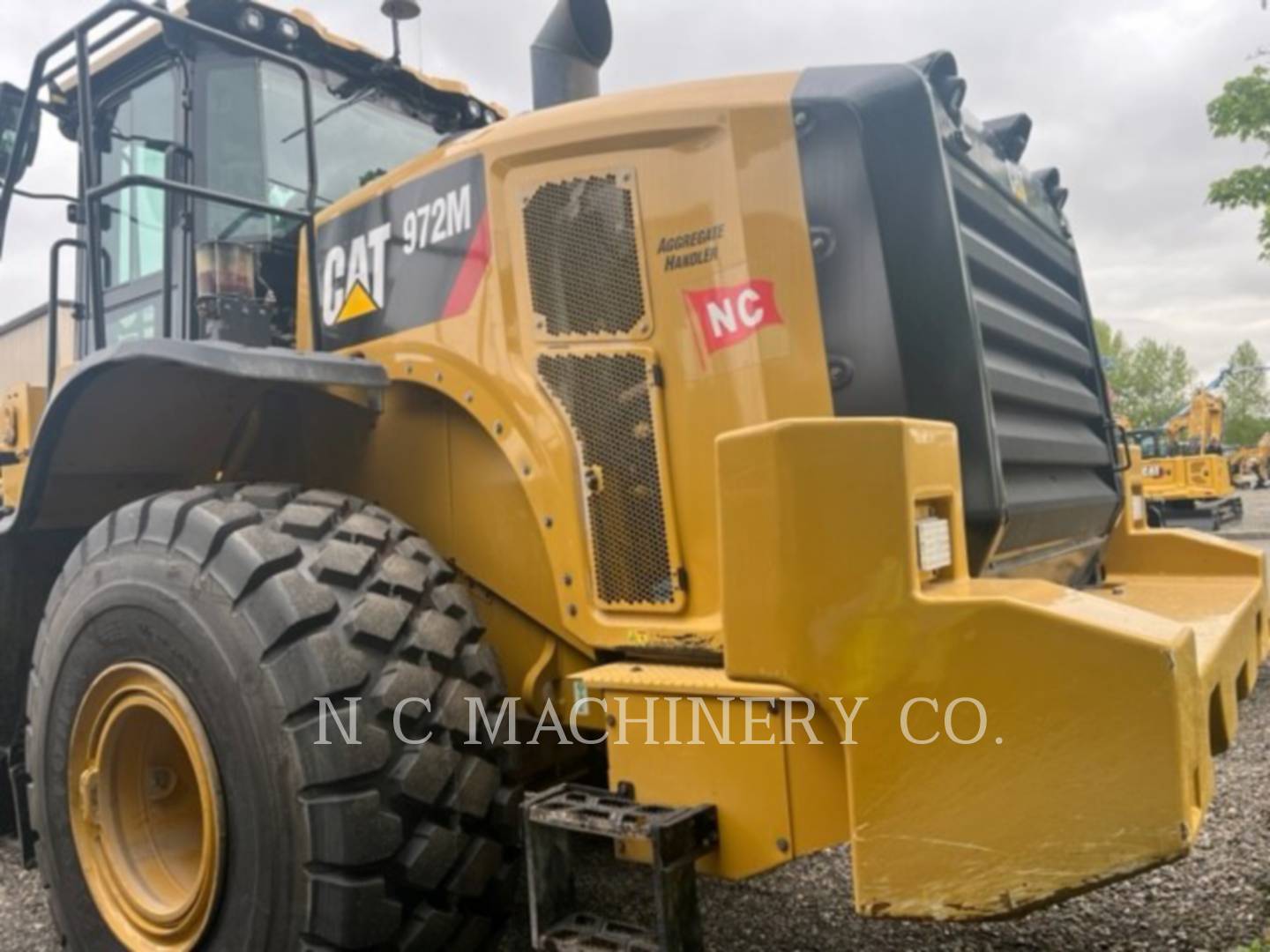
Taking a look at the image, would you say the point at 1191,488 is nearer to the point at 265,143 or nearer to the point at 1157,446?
the point at 1157,446

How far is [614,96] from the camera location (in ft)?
8.87

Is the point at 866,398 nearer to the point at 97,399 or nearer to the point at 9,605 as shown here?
the point at 97,399

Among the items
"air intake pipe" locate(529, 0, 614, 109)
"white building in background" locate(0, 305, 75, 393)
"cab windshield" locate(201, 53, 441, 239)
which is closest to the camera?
"air intake pipe" locate(529, 0, 614, 109)

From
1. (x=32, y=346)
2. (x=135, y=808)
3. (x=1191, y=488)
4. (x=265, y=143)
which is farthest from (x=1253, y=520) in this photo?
(x=135, y=808)

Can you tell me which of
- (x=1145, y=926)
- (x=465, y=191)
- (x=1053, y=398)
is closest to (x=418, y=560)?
(x=465, y=191)

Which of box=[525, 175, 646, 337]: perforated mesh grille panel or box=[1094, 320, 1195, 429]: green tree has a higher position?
box=[1094, 320, 1195, 429]: green tree

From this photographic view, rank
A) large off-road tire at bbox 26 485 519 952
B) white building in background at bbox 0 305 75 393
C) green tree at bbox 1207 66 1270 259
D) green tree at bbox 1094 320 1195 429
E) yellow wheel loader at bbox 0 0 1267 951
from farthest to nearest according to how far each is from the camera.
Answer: green tree at bbox 1094 320 1195 429 < green tree at bbox 1207 66 1270 259 < white building in background at bbox 0 305 75 393 < large off-road tire at bbox 26 485 519 952 < yellow wheel loader at bbox 0 0 1267 951

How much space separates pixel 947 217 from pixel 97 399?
2.43 metres

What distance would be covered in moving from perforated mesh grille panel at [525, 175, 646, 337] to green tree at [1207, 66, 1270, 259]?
15.0 m

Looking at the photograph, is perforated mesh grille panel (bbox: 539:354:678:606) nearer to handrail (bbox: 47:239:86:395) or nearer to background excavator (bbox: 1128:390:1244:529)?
handrail (bbox: 47:239:86:395)

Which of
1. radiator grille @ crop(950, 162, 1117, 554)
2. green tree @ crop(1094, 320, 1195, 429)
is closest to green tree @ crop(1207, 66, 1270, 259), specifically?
radiator grille @ crop(950, 162, 1117, 554)

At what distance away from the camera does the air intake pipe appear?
10.7 feet

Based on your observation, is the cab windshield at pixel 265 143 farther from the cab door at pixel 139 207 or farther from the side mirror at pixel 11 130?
the side mirror at pixel 11 130

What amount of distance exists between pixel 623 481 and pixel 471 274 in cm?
74
